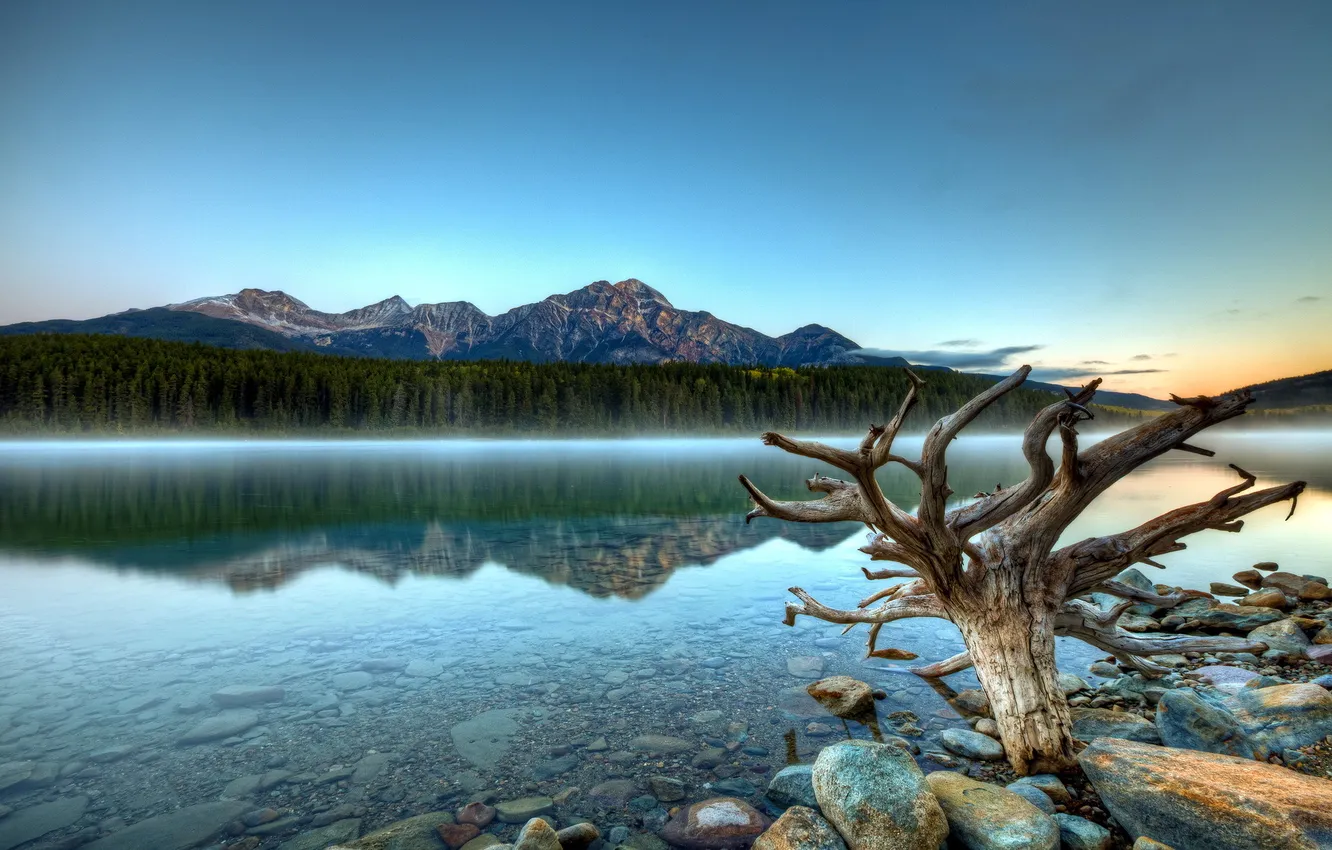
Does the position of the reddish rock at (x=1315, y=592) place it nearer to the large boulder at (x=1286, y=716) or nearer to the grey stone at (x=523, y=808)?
the large boulder at (x=1286, y=716)

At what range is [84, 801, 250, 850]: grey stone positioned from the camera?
5.14 metres

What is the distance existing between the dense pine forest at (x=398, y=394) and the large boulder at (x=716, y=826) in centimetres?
12681

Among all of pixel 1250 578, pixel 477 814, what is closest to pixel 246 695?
pixel 477 814

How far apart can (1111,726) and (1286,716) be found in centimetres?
145

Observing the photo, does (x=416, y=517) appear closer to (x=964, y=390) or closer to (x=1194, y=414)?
(x=1194, y=414)

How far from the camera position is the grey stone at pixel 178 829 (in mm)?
5141

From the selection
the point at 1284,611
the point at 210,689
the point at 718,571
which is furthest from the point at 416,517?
the point at 1284,611

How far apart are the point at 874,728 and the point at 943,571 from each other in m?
2.16

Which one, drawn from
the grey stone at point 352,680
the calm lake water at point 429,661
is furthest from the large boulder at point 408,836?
the grey stone at point 352,680

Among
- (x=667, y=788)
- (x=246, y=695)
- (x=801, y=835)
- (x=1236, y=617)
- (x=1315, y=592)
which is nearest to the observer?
(x=801, y=835)

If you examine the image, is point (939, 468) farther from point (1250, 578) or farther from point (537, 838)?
point (1250, 578)

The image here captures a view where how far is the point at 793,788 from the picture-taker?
18.3ft

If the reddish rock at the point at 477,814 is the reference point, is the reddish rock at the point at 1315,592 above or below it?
below

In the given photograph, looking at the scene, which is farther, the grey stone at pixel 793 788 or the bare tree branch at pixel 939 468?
the grey stone at pixel 793 788
